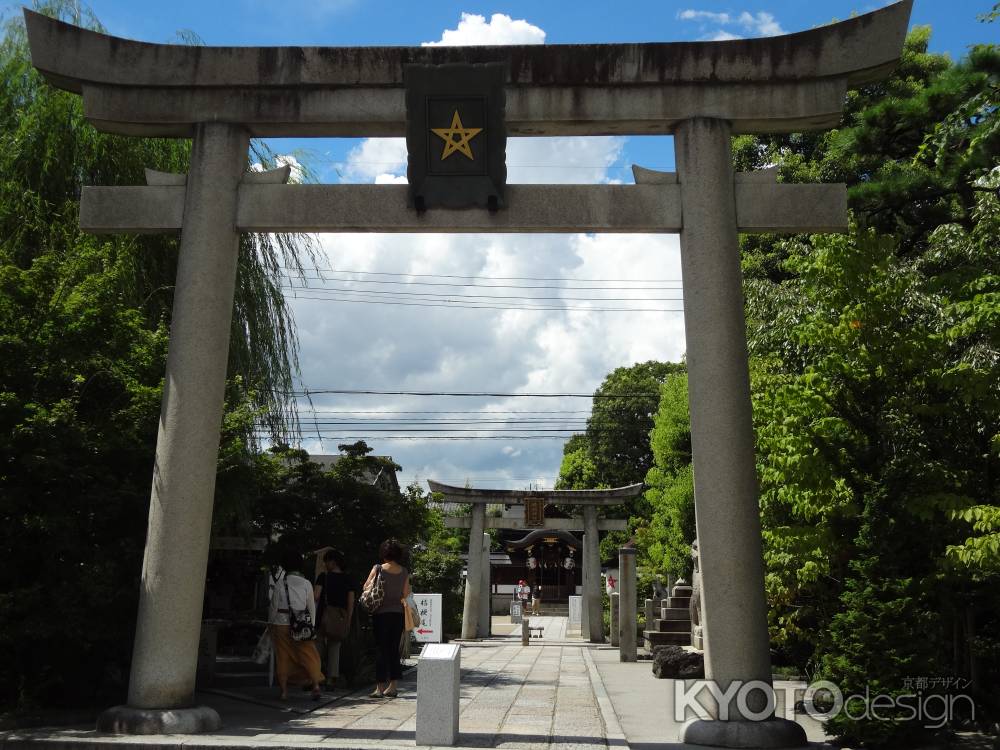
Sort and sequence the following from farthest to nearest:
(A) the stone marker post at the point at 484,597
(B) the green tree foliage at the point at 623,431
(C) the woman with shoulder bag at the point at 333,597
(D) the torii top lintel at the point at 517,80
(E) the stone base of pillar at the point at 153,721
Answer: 1. (B) the green tree foliage at the point at 623,431
2. (A) the stone marker post at the point at 484,597
3. (C) the woman with shoulder bag at the point at 333,597
4. (D) the torii top lintel at the point at 517,80
5. (E) the stone base of pillar at the point at 153,721

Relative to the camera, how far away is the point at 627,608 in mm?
20125

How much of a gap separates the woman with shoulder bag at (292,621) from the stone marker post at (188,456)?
5.01ft

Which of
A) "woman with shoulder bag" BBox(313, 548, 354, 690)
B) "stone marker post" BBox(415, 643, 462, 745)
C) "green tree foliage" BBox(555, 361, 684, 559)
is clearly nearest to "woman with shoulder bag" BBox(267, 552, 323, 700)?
"woman with shoulder bag" BBox(313, 548, 354, 690)

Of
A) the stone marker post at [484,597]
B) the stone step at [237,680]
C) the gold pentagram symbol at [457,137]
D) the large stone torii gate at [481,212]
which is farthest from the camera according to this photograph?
the stone marker post at [484,597]

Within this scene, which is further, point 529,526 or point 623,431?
point 623,431

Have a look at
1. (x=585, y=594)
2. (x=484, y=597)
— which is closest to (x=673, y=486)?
(x=585, y=594)

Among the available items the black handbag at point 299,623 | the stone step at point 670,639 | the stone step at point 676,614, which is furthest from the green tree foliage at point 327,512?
the stone step at point 676,614

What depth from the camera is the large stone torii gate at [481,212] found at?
801 cm

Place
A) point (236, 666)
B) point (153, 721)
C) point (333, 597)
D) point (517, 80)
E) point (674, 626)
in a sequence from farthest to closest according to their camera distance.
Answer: point (674, 626)
point (236, 666)
point (333, 597)
point (517, 80)
point (153, 721)

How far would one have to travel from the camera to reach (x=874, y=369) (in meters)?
8.79

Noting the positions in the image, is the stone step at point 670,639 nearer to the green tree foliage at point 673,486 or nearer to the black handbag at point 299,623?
the green tree foliage at point 673,486

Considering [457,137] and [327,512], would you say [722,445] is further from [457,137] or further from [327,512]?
[327,512]

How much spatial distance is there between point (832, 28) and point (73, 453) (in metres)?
8.29

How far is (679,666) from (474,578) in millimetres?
12965
